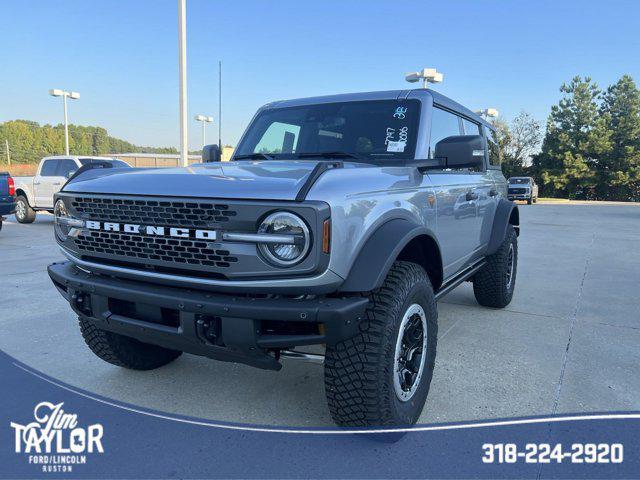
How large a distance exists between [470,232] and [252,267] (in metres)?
2.37

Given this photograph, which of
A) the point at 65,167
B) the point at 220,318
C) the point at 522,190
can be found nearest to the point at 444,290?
the point at 220,318

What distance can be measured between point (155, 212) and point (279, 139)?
1667 mm

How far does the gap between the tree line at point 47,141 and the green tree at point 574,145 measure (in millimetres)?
65639

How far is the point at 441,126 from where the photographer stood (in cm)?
362

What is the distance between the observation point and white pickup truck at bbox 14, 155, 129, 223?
42.7 feet

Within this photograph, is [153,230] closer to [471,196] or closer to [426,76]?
[471,196]

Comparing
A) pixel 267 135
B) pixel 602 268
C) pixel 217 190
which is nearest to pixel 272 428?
pixel 217 190

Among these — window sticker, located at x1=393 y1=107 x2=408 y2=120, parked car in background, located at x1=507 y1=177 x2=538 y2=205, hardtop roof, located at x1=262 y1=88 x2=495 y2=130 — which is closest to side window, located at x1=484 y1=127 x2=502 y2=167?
hardtop roof, located at x1=262 y1=88 x2=495 y2=130

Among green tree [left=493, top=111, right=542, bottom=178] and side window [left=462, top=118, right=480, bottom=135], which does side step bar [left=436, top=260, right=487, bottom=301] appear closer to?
side window [left=462, top=118, right=480, bottom=135]

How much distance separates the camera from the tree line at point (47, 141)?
242 feet

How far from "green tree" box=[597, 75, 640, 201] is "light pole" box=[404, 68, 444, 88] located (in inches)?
1090

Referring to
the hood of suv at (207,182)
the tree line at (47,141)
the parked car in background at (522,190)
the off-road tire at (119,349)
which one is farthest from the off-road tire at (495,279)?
the tree line at (47,141)

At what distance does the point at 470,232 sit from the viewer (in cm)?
395

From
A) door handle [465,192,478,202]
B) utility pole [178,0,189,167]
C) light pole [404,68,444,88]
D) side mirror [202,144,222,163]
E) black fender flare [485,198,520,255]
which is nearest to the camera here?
door handle [465,192,478,202]
